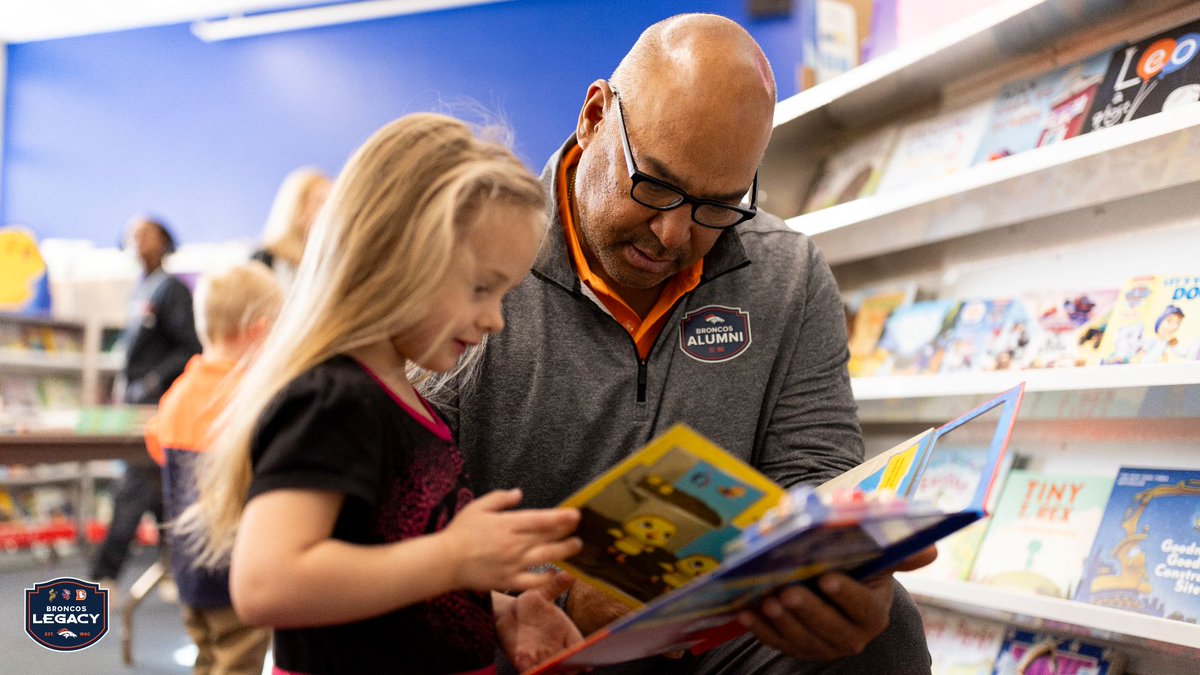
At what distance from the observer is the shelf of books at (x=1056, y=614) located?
153 cm

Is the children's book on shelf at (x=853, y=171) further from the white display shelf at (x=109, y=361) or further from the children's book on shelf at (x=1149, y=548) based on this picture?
the white display shelf at (x=109, y=361)

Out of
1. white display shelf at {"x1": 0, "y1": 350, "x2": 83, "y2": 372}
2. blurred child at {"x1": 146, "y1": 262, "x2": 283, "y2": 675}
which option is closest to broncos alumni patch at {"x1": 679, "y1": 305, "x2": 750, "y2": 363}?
blurred child at {"x1": 146, "y1": 262, "x2": 283, "y2": 675}

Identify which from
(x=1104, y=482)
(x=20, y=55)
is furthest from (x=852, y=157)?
(x=20, y=55)

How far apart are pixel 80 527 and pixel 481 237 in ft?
20.8

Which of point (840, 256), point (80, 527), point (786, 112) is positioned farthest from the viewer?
point (80, 527)

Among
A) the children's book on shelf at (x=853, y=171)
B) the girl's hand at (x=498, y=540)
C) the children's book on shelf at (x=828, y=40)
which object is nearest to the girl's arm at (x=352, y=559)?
the girl's hand at (x=498, y=540)

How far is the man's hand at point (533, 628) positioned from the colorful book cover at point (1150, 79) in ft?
4.71

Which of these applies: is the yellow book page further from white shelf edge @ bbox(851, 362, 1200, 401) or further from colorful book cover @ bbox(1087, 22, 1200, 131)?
colorful book cover @ bbox(1087, 22, 1200, 131)

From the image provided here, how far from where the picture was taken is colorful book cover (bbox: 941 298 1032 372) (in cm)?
203

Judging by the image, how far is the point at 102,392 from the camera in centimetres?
655

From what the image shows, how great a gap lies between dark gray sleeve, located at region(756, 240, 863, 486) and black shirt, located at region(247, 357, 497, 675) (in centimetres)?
63

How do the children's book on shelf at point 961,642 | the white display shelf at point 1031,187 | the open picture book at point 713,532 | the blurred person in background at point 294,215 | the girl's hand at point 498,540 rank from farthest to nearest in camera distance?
the blurred person in background at point 294,215 < the children's book on shelf at point 961,642 < the white display shelf at point 1031,187 < the girl's hand at point 498,540 < the open picture book at point 713,532

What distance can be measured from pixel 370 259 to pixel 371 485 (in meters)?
0.24

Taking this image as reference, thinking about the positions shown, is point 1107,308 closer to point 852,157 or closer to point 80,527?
point 852,157
